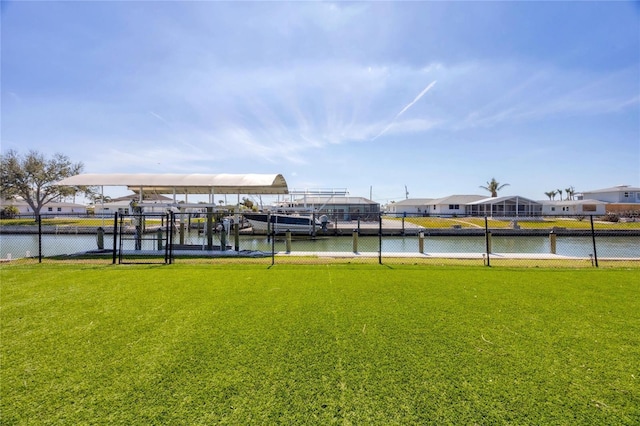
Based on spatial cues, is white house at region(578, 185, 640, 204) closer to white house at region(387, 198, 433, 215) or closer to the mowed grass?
white house at region(387, 198, 433, 215)

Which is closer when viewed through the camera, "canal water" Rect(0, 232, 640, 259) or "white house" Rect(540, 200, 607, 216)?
"canal water" Rect(0, 232, 640, 259)

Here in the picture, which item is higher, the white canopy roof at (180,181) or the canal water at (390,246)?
the white canopy roof at (180,181)

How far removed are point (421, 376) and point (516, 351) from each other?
4.43 ft

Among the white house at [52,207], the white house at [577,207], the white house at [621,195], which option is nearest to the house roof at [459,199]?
the white house at [577,207]

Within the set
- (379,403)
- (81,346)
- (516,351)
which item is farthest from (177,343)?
(516,351)

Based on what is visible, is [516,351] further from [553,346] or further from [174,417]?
[174,417]

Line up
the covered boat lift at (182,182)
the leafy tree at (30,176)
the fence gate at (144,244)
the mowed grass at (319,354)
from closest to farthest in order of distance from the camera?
the mowed grass at (319,354), the fence gate at (144,244), the covered boat lift at (182,182), the leafy tree at (30,176)

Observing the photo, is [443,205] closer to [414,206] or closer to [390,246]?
[414,206]

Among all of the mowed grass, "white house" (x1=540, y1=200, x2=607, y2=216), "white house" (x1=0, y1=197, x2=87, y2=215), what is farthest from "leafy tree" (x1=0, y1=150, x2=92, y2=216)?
"white house" (x1=540, y1=200, x2=607, y2=216)

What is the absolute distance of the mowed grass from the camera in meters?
2.46

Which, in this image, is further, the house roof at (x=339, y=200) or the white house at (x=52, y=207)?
the white house at (x=52, y=207)

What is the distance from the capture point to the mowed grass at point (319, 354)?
246 centimetres

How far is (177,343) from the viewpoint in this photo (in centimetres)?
366

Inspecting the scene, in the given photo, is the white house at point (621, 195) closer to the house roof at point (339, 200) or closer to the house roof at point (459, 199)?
the house roof at point (459, 199)
